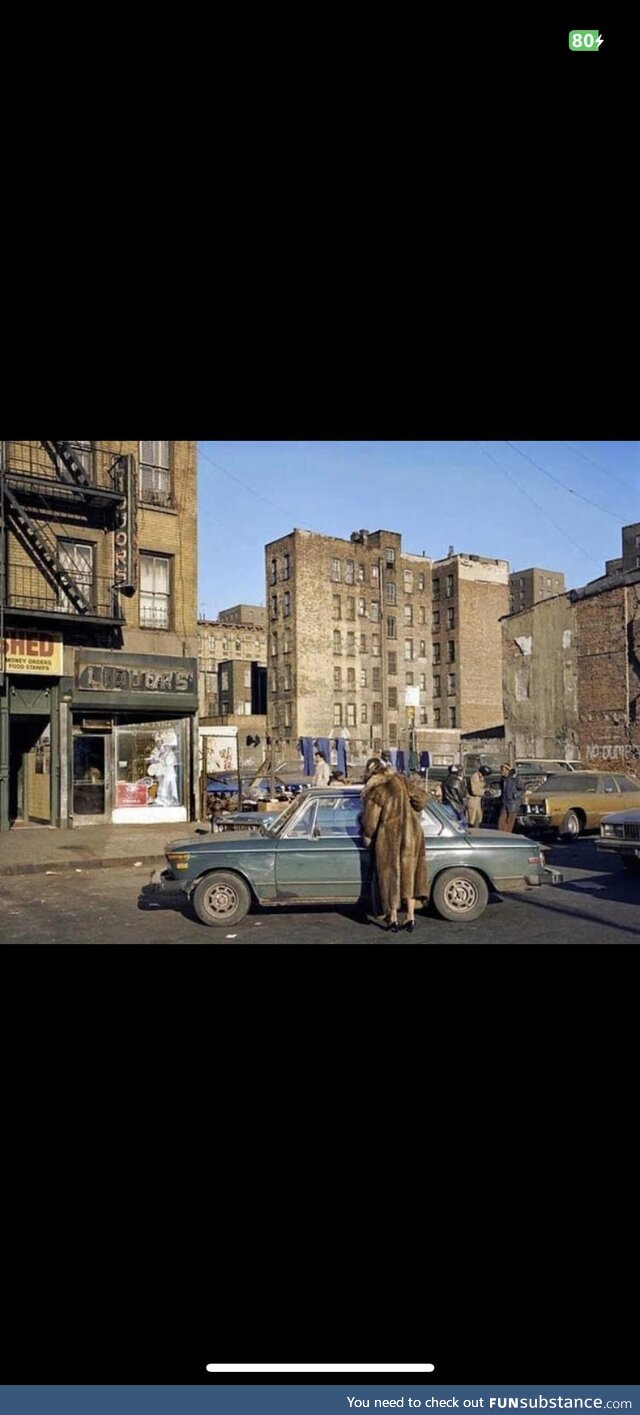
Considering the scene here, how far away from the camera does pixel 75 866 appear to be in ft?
45.5

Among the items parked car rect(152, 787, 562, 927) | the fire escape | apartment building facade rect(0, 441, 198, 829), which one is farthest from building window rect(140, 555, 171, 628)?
parked car rect(152, 787, 562, 927)

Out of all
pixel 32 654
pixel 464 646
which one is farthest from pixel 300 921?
pixel 464 646

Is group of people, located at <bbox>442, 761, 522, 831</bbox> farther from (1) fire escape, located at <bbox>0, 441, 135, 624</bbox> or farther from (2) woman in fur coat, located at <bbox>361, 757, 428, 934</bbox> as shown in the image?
(1) fire escape, located at <bbox>0, 441, 135, 624</bbox>

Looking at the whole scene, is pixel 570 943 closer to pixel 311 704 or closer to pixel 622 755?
pixel 622 755

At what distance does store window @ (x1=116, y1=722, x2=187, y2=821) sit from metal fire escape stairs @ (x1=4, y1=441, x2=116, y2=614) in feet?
9.61

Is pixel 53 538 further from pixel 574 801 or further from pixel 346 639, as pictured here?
pixel 346 639

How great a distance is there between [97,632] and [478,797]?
8.67 metres

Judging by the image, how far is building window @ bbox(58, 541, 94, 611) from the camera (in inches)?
747

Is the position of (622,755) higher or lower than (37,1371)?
higher

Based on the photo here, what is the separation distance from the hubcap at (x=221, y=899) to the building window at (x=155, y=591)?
1184 cm
